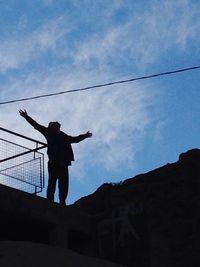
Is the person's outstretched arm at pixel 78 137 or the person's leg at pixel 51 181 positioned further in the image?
the person's outstretched arm at pixel 78 137

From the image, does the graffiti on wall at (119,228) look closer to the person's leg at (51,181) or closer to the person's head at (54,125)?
the person's leg at (51,181)

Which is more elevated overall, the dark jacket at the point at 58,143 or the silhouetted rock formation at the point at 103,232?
the dark jacket at the point at 58,143

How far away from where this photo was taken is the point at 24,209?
11.4m

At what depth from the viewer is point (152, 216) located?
14844mm

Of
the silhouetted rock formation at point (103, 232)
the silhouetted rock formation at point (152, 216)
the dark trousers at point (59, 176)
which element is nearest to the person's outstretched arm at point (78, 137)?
the dark trousers at point (59, 176)

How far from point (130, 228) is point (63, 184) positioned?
1197mm

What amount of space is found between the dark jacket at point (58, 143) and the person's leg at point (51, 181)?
0.32 feet

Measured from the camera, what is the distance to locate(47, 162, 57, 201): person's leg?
38.1ft

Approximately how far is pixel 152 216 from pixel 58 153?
3743 millimetres

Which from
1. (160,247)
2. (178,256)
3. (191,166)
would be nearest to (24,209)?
(160,247)

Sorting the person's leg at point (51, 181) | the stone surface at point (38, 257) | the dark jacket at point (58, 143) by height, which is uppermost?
the dark jacket at point (58, 143)

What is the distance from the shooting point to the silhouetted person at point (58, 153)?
38.2 ft

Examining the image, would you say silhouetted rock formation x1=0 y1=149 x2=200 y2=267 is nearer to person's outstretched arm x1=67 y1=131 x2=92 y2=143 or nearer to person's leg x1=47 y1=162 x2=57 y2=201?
person's leg x1=47 y1=162 x2=57 y2=201

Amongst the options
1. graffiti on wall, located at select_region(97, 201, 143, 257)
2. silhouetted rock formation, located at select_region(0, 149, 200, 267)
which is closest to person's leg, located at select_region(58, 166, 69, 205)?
silhouetted rock formation, located at select_region(0, 149, 200, 267)
